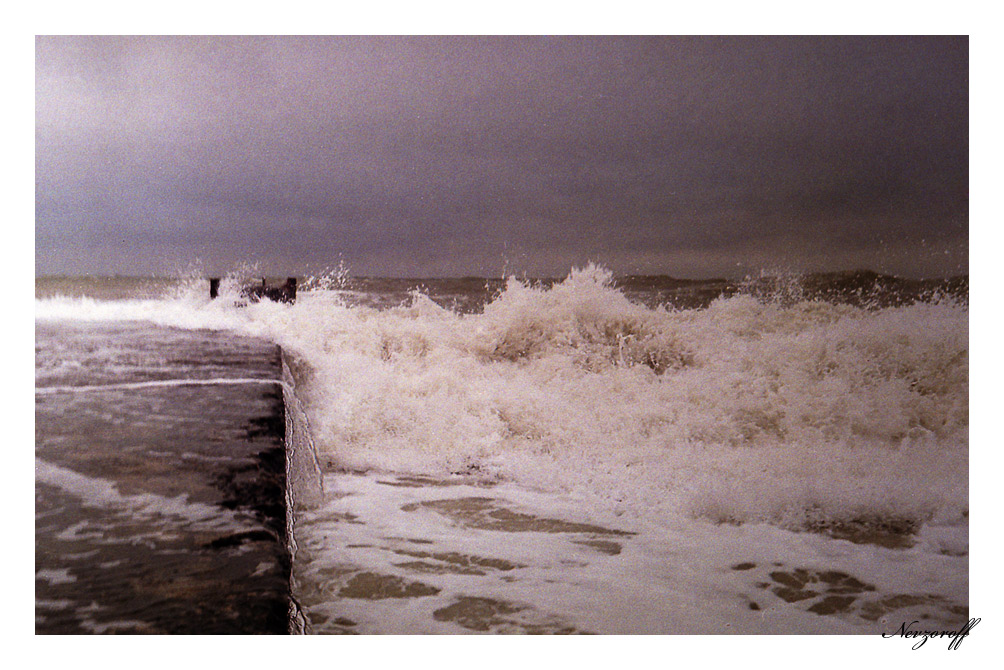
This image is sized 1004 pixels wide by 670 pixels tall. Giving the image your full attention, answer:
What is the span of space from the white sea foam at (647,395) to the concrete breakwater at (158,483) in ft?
0.48

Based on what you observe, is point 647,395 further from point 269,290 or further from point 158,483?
point 158,483

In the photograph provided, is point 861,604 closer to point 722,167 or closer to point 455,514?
point 455,514

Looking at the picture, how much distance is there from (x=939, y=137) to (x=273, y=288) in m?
2.25

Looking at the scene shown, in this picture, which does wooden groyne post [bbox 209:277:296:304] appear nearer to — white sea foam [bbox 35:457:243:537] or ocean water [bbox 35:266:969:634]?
ocean water [bbox 35:266:969:634]

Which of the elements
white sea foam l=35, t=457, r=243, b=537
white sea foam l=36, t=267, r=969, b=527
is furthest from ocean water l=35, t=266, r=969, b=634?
white sea foam l=35, t=457, r=243, b=537

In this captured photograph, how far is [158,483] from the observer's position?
83.5 inches

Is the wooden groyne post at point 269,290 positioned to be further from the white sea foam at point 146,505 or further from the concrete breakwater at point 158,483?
the white sea foam at point 146,505

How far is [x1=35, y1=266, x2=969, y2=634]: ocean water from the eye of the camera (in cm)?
224

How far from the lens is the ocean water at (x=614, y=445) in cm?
224

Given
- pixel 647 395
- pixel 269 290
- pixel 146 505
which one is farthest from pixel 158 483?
pixel 647 395

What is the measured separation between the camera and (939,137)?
2441mm

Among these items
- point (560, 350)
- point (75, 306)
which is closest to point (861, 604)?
point (560, 350)

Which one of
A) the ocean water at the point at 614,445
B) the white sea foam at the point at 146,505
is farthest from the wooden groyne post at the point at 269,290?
the white sea foam at the point at 146,505

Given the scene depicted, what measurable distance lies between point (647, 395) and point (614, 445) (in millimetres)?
200
